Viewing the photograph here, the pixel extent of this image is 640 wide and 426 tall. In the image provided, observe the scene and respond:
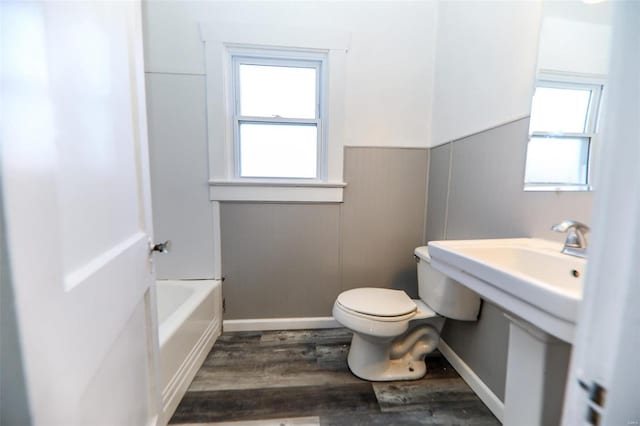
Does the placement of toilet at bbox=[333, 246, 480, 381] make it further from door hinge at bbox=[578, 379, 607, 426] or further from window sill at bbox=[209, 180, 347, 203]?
door hinge at bbox=[578, 379, 607, 426]

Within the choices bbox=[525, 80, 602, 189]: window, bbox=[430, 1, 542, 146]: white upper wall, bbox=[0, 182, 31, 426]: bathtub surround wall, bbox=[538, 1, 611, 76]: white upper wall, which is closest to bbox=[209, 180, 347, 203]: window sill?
bbox=[430, 1, 542, 146]: white upper wall

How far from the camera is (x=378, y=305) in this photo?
1304mm

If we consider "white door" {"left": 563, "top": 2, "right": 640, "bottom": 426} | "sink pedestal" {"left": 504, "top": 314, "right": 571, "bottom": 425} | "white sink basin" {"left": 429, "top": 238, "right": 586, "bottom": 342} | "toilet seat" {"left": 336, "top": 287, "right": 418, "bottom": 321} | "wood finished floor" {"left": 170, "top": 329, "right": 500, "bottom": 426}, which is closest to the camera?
"white door" {"left": 563, "top": 2, "right": 640, "bottom": 426}

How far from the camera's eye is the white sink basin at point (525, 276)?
1.59ft

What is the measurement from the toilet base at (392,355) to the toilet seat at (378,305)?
128mm

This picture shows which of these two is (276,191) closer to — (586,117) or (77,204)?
(77,204)

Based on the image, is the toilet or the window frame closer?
the window frame

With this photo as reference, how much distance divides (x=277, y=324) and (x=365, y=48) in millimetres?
1984

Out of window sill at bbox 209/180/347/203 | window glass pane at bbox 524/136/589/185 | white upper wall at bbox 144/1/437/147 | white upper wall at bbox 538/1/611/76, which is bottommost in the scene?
window sill at bbox 209/180/347/203

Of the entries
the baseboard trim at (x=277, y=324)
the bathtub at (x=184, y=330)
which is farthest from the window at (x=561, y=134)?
the bathtub at (x=184, y=330)

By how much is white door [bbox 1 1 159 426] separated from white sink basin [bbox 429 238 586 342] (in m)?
0.86

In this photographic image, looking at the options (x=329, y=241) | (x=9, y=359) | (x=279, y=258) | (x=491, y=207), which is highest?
(x=491, y=207)

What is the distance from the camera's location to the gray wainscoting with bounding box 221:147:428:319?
68.3 inches

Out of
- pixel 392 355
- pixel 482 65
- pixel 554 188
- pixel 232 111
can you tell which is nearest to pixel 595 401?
pixel 554 188
